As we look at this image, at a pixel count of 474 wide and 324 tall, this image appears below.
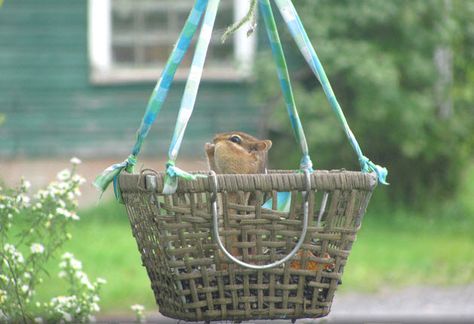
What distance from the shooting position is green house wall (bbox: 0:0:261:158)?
38.7ft

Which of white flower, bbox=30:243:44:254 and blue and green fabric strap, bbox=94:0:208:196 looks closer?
blue and green fabric strap, bbox=94:0:208:196

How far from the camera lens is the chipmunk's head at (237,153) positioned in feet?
9.44

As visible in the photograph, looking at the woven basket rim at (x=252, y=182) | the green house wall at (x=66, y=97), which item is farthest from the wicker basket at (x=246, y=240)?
the green house wall at (x=66, y=97)

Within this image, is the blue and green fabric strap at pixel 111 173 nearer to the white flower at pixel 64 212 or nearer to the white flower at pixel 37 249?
the white flower at pixel 64 212

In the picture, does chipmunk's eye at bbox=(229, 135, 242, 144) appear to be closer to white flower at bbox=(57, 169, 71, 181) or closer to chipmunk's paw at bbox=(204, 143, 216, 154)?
chipmunk's paw at bbox=(204, 143, 216, 154)

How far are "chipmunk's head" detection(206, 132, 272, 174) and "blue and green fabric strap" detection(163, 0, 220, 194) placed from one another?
0.25 m

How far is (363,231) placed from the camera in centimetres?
985

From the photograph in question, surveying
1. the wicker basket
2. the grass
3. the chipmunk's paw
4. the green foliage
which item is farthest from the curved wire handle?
the green foliage

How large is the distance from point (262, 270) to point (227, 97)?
9.30m

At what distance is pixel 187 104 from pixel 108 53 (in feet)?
31.7

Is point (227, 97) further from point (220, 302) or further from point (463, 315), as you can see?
point (220, 302)

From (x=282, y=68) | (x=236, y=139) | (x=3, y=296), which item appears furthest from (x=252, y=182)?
(x=3, y=296)

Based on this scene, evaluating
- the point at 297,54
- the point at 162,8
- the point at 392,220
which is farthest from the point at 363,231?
the point at 162,8

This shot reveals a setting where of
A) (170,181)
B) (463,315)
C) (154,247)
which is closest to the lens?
(170,181)
